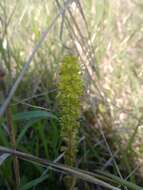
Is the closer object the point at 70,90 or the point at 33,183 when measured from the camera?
the point at 70,90

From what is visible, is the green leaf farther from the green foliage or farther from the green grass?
the green foliage

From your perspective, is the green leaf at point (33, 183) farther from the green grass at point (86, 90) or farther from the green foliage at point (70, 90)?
the green foliage at point (70, 90)

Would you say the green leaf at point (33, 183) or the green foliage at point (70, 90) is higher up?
the green foliage at point (70, 90)

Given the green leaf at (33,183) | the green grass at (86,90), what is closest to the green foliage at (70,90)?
the green grass at (86,90)

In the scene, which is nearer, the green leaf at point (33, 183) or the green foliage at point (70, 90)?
the green foliage at point (70, 90)

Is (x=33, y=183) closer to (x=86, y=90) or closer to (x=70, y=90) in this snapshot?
(x=86, y=90)

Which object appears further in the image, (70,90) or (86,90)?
(86,90)

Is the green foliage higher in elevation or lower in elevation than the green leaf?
higher

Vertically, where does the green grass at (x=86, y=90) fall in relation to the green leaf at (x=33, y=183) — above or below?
above

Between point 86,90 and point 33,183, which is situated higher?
point 86,90

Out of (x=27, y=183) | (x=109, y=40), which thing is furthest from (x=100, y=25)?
(x=27, y=183)

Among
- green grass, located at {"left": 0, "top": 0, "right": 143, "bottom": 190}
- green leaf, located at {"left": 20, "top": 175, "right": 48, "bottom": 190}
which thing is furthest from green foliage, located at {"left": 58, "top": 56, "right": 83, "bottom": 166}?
green leaf, located at {"left": 20, "top": 175, "right": 48, "bottom": 190}

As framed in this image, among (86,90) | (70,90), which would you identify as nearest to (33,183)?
(86,90)
